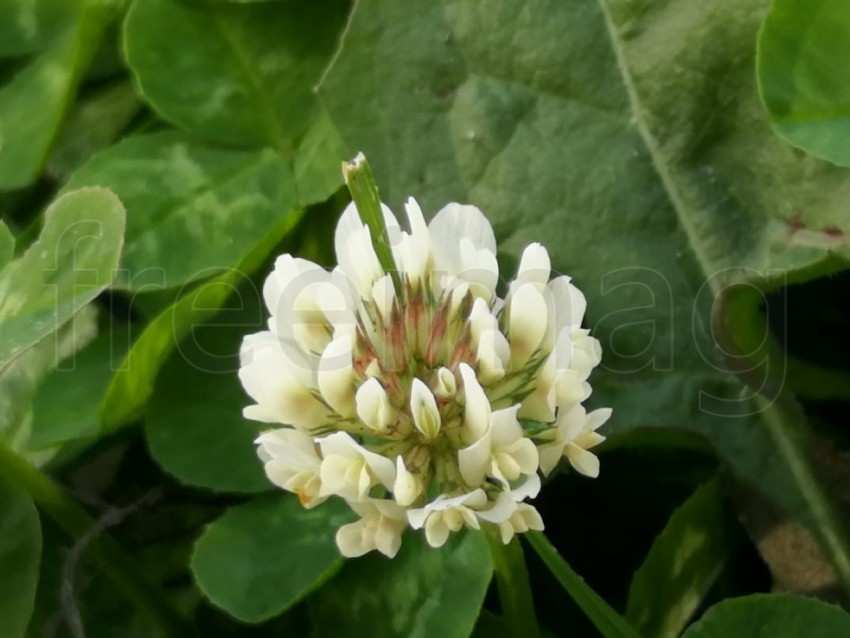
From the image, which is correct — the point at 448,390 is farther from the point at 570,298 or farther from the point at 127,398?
the point at 127,398

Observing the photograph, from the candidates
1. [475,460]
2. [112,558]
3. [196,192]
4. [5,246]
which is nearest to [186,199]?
[196,192]

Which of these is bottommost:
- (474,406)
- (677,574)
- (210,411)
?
(677,574)

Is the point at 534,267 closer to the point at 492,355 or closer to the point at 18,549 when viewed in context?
the point at 492,355

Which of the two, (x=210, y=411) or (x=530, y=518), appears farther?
(x=210, y=411)

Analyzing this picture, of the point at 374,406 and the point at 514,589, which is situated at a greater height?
the point at 374,406

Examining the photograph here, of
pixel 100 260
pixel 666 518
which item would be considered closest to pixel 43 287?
pixel 100 260

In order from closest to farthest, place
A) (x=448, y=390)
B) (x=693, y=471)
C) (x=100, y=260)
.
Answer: (x=448, y=390) → (x=100, y=260) → (x=693, y=471)
